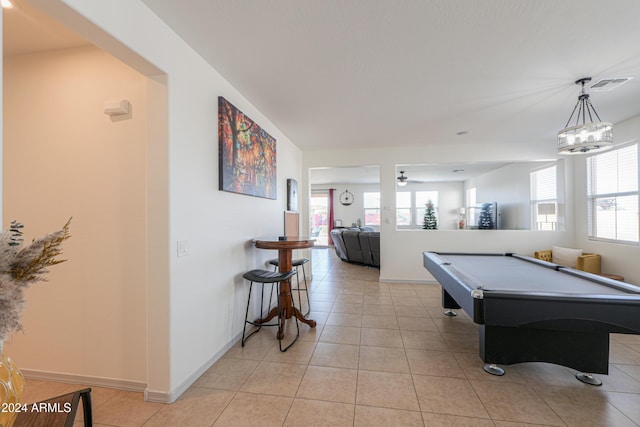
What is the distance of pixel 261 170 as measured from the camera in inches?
129

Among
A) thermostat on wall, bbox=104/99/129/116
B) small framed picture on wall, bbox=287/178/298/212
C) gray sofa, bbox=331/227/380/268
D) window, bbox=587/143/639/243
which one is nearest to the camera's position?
thermostat on wall, bbox=104/99/129/116

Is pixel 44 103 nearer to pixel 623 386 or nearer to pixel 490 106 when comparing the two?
pixel 490 106

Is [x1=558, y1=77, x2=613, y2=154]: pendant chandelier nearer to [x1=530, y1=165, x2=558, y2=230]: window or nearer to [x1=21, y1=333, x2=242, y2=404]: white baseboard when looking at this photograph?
[x1=530, y1=165, x2=558, y2=230]: window

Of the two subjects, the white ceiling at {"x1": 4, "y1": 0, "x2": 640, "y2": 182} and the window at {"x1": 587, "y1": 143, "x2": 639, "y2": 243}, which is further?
the window at {"x1": 587, "y1": 143, "x2": 639, "y2": 243}

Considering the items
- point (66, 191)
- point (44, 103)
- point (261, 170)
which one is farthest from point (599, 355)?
point (44, 103)

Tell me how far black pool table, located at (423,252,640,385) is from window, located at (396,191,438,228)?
24.9ft

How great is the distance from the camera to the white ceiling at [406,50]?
67.3 inches

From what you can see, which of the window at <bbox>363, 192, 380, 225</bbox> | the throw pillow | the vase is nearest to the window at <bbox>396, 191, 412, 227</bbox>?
the window at <bbox>363, 192, 380, 225</bbox>

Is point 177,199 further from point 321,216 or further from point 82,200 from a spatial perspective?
point 321,216

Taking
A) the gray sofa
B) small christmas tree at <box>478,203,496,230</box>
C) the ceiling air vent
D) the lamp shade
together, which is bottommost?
the gray sofa

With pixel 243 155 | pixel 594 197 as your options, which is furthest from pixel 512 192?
pixel 243 155

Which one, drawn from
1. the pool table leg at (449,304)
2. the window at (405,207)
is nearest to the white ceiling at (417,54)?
the pool table leg at (449,304)

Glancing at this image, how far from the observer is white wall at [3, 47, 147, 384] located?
2.02 metres

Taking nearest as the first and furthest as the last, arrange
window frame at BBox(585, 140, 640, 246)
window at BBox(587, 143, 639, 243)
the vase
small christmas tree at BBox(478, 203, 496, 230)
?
1. the vase
2. window at BBox(587, 143, 639, 243)
3. window frame at BBox(585, 140, 640, 246)
4. small christmas tree at BBox(478, 203, 496, 230)
